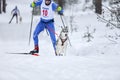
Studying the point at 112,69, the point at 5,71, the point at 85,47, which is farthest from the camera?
the point at 85,47

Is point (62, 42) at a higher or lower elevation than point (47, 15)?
lower

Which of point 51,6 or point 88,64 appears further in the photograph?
point 51,6

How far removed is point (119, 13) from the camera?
9977 mm

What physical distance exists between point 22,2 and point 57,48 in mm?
54507

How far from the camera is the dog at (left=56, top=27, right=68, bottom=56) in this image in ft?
35.7

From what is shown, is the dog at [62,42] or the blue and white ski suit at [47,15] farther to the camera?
the blue and white ski suit at [47,15]

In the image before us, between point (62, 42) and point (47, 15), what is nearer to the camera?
point (62, 42)

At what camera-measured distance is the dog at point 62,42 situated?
1089 centimetres

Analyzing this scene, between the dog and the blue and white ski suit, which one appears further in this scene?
the blue and white ski suit

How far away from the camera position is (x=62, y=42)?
35.9ft

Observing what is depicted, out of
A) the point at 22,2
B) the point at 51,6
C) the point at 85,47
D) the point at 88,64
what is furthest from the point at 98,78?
the point at 22,2

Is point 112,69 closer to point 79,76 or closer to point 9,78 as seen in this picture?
point 79,76

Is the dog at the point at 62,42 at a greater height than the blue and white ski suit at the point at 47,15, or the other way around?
the blue and white ski suit at the point at 47,15

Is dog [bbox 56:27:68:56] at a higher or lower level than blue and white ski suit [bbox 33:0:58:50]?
lower
